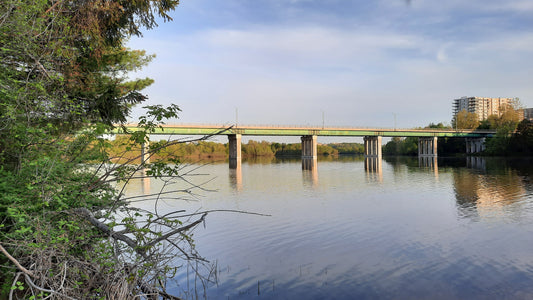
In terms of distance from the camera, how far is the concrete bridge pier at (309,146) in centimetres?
11612

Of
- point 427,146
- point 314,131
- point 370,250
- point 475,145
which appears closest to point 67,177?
point 370,250

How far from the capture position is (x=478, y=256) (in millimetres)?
13539

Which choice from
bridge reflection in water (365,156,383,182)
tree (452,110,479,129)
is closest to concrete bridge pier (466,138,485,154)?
tree (452,110,479,129)

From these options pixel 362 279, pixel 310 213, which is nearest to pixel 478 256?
pixel 362 279

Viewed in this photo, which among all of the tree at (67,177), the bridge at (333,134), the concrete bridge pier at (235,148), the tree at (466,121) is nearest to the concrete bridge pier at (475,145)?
the bridge at (333,134)

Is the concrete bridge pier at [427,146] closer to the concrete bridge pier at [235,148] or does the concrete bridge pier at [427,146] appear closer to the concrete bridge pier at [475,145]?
the concrete bridge pier at [475,145]

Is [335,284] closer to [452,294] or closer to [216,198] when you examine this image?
[452,294]

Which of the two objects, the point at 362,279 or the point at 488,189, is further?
the point at 488,189

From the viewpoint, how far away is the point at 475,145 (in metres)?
145

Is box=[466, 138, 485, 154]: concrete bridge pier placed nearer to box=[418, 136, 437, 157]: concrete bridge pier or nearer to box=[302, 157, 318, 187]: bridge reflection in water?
box=[418, 136, 437, 157]: concrete bridge pier

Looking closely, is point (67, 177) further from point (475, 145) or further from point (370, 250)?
point (475, 145)

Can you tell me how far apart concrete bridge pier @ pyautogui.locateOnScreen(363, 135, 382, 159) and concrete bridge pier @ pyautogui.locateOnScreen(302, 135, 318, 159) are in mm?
23843

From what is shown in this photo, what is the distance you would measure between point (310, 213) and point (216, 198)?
9.98m

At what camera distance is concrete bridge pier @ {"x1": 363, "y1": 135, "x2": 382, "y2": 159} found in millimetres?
129500
